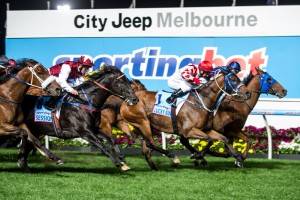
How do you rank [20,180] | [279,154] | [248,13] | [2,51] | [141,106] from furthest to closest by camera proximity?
[2,51]
[248,13]
[279,154]
[141,106]
[20,180]

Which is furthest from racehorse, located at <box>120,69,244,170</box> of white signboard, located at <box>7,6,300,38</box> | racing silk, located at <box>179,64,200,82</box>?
white signboard, located at <box>7,6,300,38</box>

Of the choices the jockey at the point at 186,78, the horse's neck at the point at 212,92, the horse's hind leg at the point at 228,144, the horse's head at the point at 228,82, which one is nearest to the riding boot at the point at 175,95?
the jockey at the point at 186,78

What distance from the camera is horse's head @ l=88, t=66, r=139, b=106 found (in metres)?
8.09

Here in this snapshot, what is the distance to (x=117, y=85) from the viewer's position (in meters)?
8.19

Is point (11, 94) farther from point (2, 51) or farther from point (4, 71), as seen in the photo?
point (2, 51)

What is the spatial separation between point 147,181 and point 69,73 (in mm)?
1975

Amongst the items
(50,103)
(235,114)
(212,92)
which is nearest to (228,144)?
(212,92)

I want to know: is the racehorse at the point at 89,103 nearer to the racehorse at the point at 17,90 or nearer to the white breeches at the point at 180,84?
the racehorse at the point at 17,90

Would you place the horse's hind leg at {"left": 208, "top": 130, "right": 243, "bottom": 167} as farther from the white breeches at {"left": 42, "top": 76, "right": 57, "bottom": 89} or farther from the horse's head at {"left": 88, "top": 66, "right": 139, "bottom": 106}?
the white breeches at {"left": 42, "top": 76, "right": 57, "bottom": 89}

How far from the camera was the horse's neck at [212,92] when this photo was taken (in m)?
8.99

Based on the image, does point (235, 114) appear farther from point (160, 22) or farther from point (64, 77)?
point (160, 22)

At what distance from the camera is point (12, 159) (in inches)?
402

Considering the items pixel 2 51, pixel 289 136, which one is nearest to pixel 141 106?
pixel 289 136

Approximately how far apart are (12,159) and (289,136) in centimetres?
468
